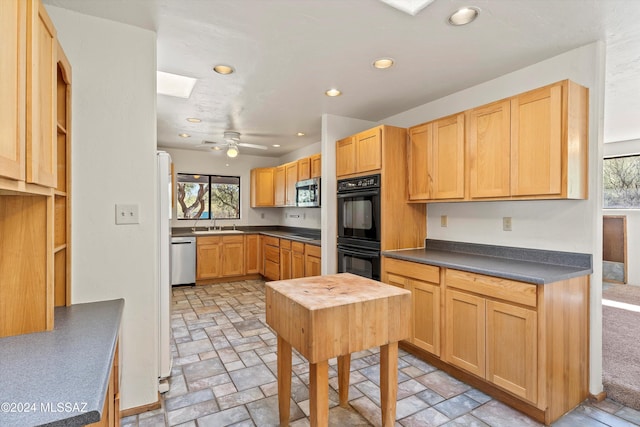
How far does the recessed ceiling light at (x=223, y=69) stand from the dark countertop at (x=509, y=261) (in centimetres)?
219

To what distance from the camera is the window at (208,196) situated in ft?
20.1

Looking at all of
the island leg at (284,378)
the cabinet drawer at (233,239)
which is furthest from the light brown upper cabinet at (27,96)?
the cabinet drawer at (233,239)

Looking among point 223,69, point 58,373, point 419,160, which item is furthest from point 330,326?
point 223,69

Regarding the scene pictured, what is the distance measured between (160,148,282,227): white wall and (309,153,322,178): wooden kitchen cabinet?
2166 mm

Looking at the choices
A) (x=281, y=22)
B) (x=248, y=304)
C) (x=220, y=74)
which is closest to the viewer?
(x=281, y=22)

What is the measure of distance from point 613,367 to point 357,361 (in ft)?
6.58

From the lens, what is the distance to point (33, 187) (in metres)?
1.18

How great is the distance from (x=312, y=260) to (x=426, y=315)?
206cm

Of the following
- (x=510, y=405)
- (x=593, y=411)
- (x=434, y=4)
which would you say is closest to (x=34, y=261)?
(x=434, y=4)

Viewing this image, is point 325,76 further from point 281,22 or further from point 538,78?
point 538,78

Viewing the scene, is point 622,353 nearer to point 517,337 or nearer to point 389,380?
point 517,337

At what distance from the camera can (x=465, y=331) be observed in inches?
94.7

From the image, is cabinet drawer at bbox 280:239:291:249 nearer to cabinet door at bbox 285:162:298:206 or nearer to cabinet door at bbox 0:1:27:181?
cabinet door at bbox 285:162:298:206

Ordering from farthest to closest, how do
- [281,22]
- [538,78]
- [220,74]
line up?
[220,74], [538,78], [281,22]
